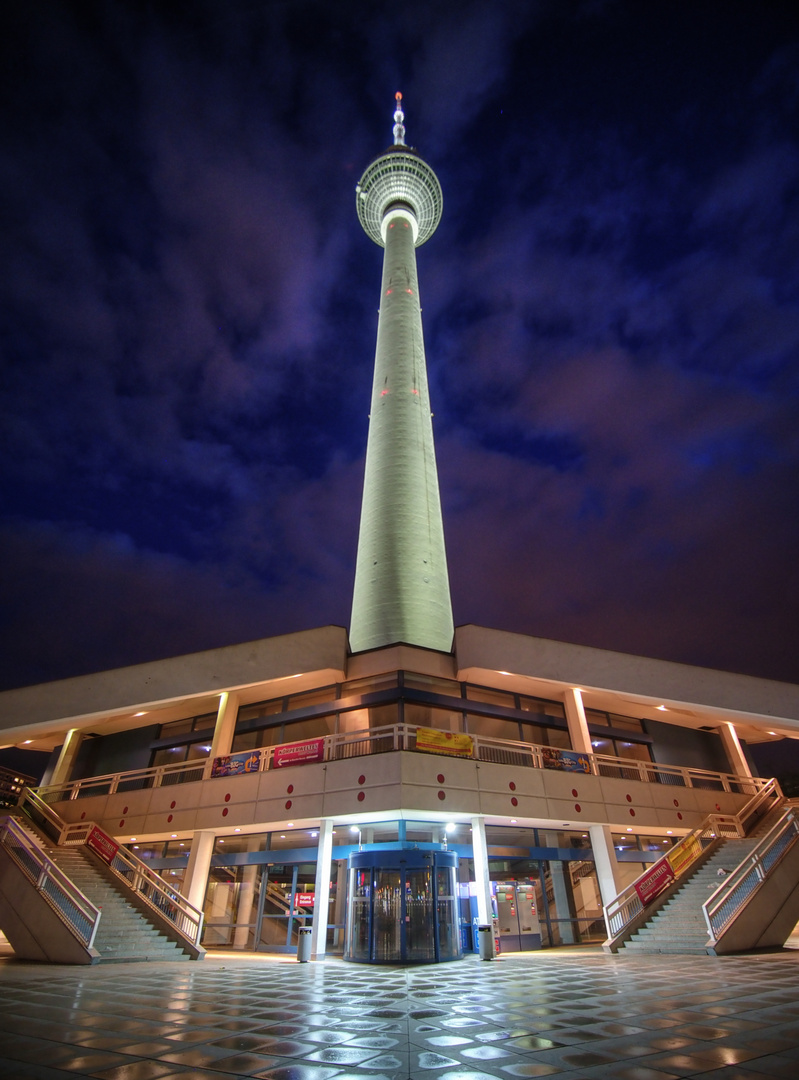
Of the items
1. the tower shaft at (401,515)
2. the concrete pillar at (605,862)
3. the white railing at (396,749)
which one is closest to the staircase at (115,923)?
the white railing at (396,749)

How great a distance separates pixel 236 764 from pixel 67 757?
40.1 feet

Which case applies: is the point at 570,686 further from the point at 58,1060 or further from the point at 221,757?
the point at 58,1060

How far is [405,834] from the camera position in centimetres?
1720

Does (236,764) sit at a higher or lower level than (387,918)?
higher

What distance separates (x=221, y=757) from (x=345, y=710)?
4687mm

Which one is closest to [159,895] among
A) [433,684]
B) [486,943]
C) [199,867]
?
[199,867]

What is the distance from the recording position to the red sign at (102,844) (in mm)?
18312

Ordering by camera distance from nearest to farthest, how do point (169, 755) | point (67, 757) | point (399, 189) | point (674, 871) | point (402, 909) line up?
point (402, 909), point (674, 871), point (169, 755), point (67, 757), point (399, 189)

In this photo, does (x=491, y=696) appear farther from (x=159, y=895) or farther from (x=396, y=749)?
(x=159, y=895)

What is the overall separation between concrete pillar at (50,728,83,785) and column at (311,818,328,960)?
50.6 feet

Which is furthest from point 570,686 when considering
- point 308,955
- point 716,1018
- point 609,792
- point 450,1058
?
point 450,1058

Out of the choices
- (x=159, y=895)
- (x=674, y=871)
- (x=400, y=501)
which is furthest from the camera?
(x=400, y=501)

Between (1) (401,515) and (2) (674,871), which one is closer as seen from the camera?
(2) (674,871)

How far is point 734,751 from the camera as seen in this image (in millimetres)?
27078
